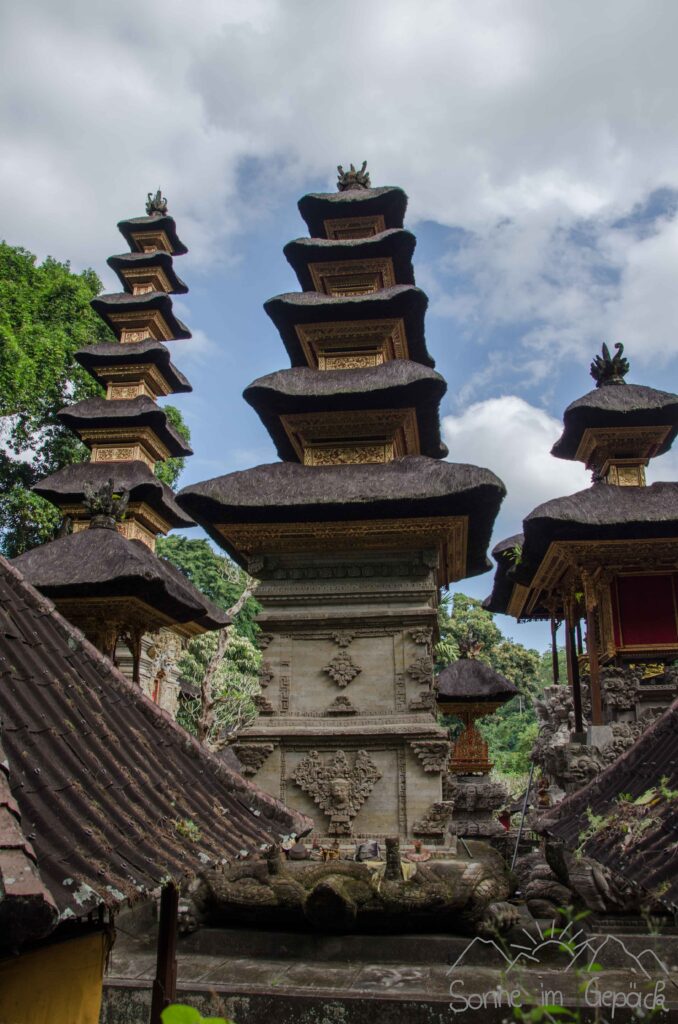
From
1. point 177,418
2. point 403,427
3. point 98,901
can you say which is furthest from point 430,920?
point 177,418

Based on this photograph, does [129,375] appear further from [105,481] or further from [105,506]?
[105,506]

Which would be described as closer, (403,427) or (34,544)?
(403,427)

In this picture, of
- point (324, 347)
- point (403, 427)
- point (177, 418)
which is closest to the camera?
point (403, 427)

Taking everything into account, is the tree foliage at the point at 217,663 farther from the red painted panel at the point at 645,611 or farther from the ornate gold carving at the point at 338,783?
the red painted panel at the point at 645,611

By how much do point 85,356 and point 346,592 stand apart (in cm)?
1590

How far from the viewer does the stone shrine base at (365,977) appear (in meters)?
6.95

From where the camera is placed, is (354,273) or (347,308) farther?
(354,273)

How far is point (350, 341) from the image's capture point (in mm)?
16359

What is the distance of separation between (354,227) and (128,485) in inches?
379

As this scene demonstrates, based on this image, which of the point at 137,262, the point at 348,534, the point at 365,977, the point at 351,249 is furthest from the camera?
the point at 137,262

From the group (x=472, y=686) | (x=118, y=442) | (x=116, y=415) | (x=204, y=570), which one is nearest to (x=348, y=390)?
(x=472, y=686)

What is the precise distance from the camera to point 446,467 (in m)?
12.6

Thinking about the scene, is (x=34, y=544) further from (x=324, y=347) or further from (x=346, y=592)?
(x=346, y=592)

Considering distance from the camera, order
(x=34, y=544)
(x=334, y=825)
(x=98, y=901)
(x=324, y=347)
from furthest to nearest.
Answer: (x=34, y=544) → (x=324, y=347) → (x=334, y=825) → (x=98, y=901)
